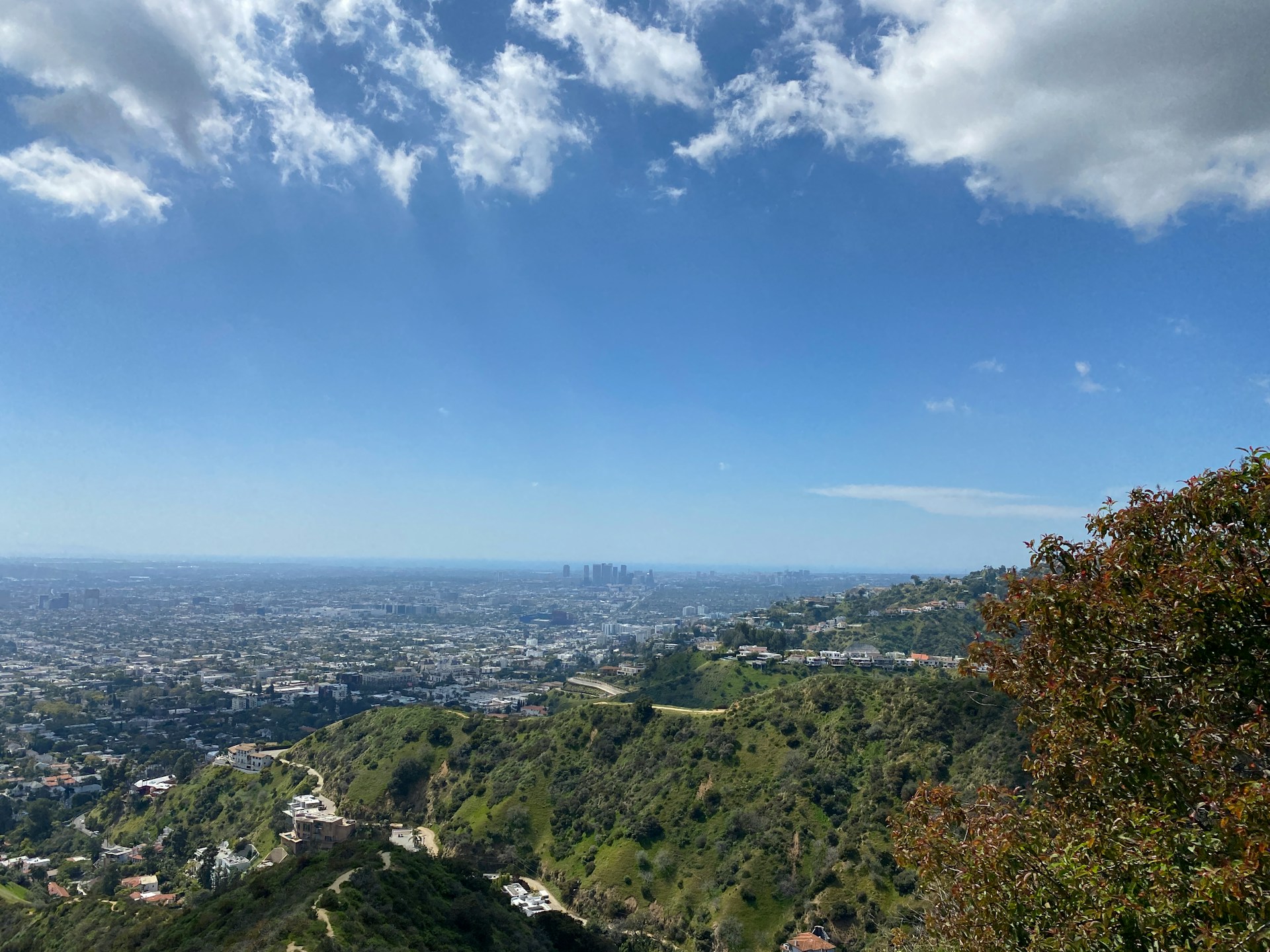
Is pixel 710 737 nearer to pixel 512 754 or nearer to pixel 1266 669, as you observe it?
pixel 512 754

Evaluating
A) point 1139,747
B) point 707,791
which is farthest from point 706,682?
point 1139,747

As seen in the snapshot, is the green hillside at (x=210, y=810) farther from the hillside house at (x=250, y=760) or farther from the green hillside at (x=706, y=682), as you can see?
the green hillside at (x=706, y=682)

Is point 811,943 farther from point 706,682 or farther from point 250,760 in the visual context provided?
point 250,760

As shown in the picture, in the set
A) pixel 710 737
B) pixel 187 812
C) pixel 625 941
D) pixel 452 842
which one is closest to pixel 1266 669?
pixel 625 941

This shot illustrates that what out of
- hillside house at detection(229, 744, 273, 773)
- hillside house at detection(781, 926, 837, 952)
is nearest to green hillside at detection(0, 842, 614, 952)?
hillside house at detection(781, 926, 837, 952)

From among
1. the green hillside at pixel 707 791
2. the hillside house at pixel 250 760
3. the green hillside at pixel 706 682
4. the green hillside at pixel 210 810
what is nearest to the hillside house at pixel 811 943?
the green hillside at pixel 707 791
